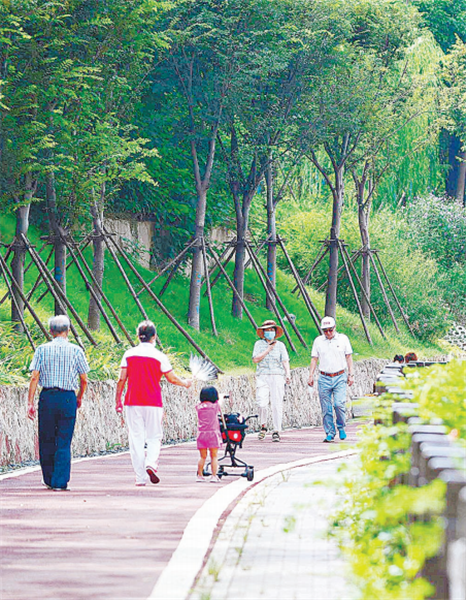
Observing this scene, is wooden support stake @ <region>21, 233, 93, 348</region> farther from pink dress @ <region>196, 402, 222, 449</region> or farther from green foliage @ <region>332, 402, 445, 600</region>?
green foliage @ <region>332, 402, 445, 600</region>

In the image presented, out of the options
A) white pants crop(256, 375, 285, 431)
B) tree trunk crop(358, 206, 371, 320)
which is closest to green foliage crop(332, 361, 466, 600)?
white pants crop(256, 375, 285, 431)

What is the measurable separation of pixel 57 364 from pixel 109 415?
524 cm

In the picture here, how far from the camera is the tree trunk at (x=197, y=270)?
31.1m

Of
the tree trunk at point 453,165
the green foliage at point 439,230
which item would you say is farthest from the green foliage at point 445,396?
the tree trunk at point 453,165

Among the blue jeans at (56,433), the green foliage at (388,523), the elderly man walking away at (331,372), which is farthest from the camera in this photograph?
the elderly man walking away at (331,372)

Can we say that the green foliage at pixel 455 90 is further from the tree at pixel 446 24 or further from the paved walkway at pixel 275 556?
the paved walkway at pixel 275 556

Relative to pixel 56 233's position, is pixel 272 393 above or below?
below

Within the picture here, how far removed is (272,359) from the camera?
19.5 m

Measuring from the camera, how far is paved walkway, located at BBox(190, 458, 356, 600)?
275 inches

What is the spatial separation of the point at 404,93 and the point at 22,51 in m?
21.3

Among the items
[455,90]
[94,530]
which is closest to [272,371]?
[94,530]

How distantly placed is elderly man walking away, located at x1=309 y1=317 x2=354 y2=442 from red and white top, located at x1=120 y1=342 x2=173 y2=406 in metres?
6.26

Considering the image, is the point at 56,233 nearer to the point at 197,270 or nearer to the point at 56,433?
the point at 197,270

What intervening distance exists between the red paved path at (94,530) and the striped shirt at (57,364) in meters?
1.00
